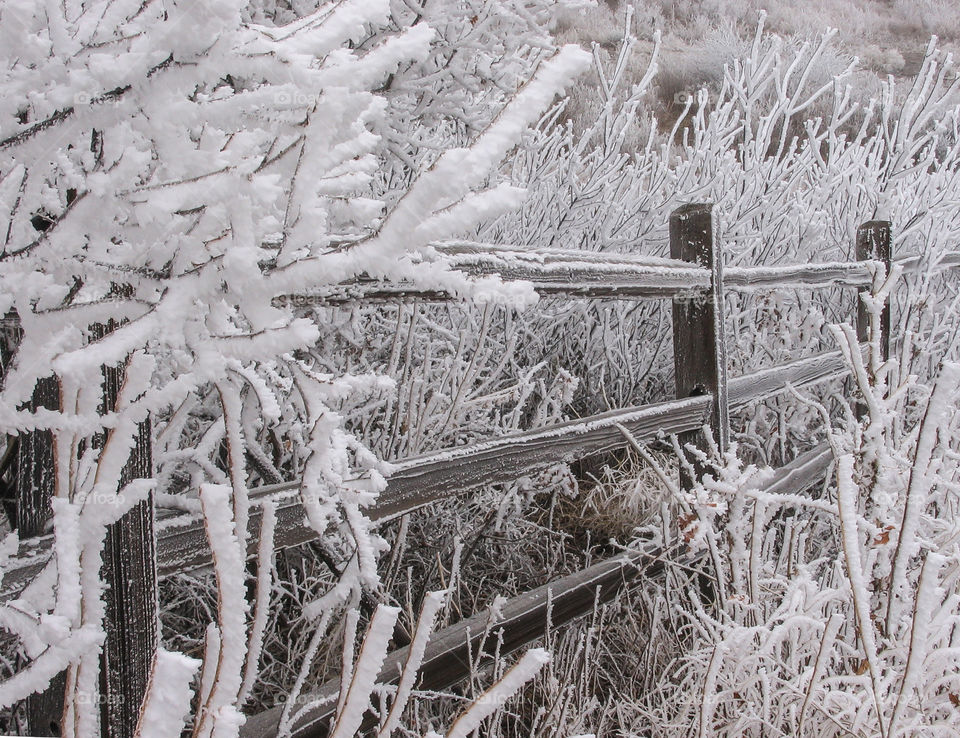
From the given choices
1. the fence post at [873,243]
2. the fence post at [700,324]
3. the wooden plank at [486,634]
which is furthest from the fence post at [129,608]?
the fence post at [873,243]

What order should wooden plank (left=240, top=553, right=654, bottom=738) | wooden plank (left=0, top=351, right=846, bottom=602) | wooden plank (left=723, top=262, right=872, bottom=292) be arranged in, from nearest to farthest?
wooden plank (left=0, top=351, right=846, bottom=602)
wooden plank (left=240, top=553, right=654, bottom=738)
wooden plank (left=723, top=262, right=872, bottom=292)

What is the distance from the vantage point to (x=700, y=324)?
2.29 m

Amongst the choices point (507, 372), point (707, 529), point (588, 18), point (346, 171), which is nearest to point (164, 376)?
point (346, 171)

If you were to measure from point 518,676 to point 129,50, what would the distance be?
570mm

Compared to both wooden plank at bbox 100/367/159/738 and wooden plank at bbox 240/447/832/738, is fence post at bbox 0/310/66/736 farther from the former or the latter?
wooden plank at bbox 240/447/832/738

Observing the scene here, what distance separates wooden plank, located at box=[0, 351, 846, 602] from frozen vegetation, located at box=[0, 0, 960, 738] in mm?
39

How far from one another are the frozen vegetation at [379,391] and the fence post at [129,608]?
0.07ft

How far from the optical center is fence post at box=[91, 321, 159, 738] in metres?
0.86

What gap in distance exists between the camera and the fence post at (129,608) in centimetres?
86

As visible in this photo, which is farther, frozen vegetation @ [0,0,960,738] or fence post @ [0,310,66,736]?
fence post @ [0,310,66,736]

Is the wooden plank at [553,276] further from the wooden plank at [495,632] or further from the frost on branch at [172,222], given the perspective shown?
the wooden plank at [495,632]

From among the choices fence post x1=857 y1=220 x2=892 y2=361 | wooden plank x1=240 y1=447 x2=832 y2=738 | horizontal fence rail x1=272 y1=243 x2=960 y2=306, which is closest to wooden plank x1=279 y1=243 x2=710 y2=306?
horizontal fence rail x1=272 y1=243 x2=960 y2=306

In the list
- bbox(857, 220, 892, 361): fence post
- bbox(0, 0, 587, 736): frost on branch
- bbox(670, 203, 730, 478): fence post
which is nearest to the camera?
bbox(0, 0, 587, 736): frost on branch

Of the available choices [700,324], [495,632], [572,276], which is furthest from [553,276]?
[700,324]
